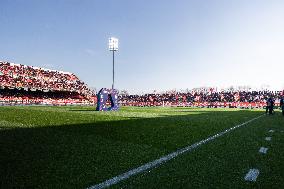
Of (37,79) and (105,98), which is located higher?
(37,79)

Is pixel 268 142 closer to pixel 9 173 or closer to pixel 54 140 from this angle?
pixel 54 140

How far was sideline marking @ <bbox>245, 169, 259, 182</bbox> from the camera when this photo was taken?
4957 mm

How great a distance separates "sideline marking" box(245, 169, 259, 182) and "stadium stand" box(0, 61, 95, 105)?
52886 millimetres

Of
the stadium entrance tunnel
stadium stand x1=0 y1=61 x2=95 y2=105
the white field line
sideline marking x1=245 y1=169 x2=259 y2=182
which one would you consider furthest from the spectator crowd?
sideline marking x1=245 y1=169 x2=259 y2=182

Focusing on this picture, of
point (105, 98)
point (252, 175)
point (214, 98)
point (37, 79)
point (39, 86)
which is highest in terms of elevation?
point (37, 79)

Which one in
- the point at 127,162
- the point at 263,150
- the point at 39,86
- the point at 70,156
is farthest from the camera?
the point at 39,86

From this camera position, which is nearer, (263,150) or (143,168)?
(143,168)

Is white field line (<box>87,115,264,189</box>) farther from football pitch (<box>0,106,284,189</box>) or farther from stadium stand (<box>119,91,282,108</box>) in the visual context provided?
stadium stand (<box>119,91,282,108</box>)

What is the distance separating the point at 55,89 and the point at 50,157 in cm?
6440

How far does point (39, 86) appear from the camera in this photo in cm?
6494

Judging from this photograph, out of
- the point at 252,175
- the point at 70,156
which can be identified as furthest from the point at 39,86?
the point at 252,175

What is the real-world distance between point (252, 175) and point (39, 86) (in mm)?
64449

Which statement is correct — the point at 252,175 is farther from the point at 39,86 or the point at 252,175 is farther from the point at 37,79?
the point at 37,79

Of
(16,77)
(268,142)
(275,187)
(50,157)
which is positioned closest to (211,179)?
(275,187)
